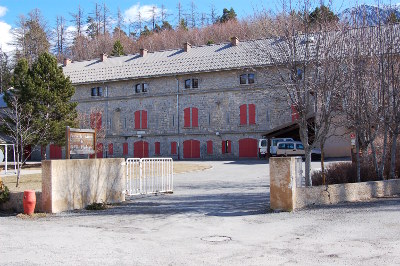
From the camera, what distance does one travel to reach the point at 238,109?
4144cm

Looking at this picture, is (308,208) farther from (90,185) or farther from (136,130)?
(136,130)

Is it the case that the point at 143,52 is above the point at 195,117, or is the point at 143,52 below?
above

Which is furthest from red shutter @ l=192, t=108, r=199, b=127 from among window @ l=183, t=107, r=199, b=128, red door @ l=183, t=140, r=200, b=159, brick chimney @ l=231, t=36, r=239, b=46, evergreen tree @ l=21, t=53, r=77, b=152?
evergreen tree @ l=21, t=53, r=77, b=152

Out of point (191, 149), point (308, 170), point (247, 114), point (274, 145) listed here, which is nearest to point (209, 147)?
point (191, 149)

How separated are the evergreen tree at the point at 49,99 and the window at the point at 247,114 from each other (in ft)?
50.2

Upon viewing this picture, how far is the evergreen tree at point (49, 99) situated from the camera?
32.6 meters

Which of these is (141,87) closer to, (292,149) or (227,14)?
(292,149)

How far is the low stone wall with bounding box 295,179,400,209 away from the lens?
10741mm

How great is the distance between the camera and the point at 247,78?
4091cm

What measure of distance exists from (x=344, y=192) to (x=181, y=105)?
108 ft

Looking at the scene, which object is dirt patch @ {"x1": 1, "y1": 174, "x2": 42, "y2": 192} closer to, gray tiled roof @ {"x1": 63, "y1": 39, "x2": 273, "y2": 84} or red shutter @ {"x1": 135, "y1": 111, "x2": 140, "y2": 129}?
gray tiled roof @ {"x1": 63, "y1": 39, "x2": 273, "y2": 84}

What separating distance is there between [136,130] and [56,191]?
1361 inches

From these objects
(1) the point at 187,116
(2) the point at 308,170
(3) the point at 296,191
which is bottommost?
(3) the point at 296,191

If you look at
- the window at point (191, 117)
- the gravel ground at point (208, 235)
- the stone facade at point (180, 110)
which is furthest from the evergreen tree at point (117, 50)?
the gravel ground at point (208, 235)
